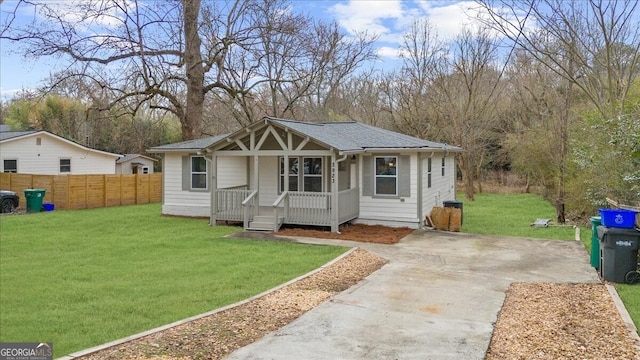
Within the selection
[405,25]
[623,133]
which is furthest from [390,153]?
[405,25]

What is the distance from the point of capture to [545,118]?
23844 mm

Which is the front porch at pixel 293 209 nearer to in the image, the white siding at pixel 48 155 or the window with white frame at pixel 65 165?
the white siding at pixel 48 155

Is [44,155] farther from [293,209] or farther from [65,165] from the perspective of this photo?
[293,209]

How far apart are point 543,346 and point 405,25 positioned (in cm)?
2617

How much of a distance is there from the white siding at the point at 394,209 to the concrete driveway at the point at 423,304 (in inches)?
106

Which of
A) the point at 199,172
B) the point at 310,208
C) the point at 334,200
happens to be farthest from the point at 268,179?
the point at 334,200

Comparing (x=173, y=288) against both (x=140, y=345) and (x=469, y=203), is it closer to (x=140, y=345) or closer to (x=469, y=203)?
(x=140, y=345)

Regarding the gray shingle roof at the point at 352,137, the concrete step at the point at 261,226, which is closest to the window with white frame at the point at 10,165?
the concrete step at the point at 261,226

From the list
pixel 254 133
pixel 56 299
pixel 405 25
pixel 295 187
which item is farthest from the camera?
pixel 405 25

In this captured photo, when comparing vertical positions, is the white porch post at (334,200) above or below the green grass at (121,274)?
above

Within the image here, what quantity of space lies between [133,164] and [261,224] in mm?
21888

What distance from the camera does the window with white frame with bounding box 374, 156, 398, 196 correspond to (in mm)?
14930

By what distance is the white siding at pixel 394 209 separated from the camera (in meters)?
14.6

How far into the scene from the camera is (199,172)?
17453 mm
